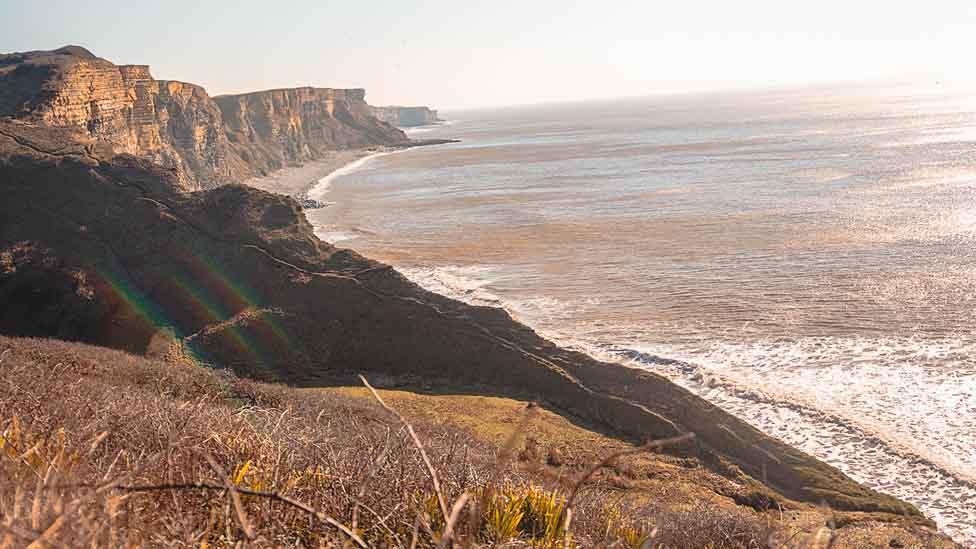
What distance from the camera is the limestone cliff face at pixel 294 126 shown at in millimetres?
98625

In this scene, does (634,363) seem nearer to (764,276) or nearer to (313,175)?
(764,276)

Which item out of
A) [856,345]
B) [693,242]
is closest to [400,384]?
[856,345]

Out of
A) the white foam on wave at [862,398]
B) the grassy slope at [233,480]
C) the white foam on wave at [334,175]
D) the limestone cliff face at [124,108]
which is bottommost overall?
the white foam on wave at [862,398]

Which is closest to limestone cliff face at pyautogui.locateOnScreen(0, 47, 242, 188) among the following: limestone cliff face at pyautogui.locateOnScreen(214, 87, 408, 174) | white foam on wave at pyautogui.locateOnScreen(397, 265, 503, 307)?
white foam on wave at pyautogui.locateOnScreen(397, 265, 503, 307)

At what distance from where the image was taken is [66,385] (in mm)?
8773

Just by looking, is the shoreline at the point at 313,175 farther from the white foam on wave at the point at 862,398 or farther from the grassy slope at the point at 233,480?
the grassy slope at the point at 233,480

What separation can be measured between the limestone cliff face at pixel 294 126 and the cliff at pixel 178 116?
0.20 metres

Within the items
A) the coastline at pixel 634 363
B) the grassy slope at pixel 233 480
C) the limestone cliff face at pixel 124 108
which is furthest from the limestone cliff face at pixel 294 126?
the grassy slope at pixel 233 480

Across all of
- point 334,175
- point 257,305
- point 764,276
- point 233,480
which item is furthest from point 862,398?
point 334,175

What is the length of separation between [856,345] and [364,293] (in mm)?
17171

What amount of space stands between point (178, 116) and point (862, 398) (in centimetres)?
6704

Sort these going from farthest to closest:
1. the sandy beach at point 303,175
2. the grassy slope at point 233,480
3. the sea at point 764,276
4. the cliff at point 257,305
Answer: the sandy beach at point 303,175 → the cliff at point 257,305 → the sea at point 764,276 → the grassy slope at point 233,480

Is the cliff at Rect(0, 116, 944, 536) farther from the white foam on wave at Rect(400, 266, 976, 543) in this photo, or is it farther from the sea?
the sea

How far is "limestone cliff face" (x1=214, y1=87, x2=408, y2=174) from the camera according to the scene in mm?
98625
